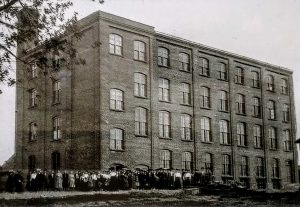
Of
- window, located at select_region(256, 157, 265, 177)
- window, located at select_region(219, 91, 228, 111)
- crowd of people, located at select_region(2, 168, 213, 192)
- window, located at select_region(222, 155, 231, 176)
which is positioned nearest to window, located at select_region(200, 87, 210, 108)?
window, located at select_region(219, 91, 228, 111)

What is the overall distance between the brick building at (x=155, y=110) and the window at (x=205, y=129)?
0.25 ft

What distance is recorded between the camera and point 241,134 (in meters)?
36.4

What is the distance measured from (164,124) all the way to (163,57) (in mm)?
4656

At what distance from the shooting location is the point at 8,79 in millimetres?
14891

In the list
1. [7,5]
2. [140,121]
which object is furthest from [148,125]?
[7,5]

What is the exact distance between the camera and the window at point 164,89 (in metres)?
31.0

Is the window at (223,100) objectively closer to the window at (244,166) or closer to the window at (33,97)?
the window at (244,166)

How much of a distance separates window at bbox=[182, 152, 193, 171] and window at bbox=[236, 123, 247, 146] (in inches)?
232

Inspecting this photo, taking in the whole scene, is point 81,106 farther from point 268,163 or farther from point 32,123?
point 268,163

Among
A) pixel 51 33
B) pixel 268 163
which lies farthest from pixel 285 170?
pixel 51 33

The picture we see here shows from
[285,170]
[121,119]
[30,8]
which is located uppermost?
[30,8]

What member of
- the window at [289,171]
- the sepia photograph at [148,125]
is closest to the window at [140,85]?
the sepia photograph at [148,125]

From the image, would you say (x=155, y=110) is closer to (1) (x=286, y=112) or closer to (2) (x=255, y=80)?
(2) (x=255, y=80)

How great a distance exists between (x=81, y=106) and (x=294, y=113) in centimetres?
2127
